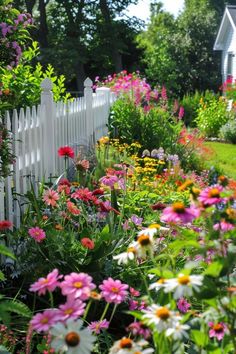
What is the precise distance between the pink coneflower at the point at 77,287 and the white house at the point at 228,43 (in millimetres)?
26324

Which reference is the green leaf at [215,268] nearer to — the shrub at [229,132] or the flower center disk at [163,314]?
the flower center disk at [163,314]

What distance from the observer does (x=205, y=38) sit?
1241 inches

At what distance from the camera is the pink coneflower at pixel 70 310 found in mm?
1555

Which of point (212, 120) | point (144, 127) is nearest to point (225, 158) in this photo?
point (144, 127)

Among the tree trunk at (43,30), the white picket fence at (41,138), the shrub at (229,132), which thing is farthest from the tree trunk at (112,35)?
the white picket fence at (41,138)

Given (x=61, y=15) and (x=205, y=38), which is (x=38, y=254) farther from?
(x=61, y=15)

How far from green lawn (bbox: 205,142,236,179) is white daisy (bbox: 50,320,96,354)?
303 inches

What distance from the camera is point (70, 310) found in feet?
5.17

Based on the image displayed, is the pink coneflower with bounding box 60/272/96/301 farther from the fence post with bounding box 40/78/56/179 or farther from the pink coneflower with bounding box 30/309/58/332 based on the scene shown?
the fence post with bounding box 40/78/56/179

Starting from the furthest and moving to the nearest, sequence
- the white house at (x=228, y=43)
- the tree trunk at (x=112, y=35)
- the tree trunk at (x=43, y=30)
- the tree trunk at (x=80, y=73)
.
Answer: the tree trunk at (x=43, y=30) → the tree trunk at (x=80, y=73) → the tree trunk at (x=112, y=35) → the white house at (x=228, y=43)

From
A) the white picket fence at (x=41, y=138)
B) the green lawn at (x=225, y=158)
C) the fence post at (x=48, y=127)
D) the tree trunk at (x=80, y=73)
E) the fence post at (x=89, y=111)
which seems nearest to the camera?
the white picket fence at (x=41, y=138)

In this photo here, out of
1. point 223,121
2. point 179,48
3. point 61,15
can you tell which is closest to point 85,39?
point 61,15

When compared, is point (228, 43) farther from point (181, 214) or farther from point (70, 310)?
point (70, 310)

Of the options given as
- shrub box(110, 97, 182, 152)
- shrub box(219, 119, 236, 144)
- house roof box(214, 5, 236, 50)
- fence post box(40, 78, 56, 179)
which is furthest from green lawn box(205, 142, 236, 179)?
house roof box(214, 5, 236, 50)
